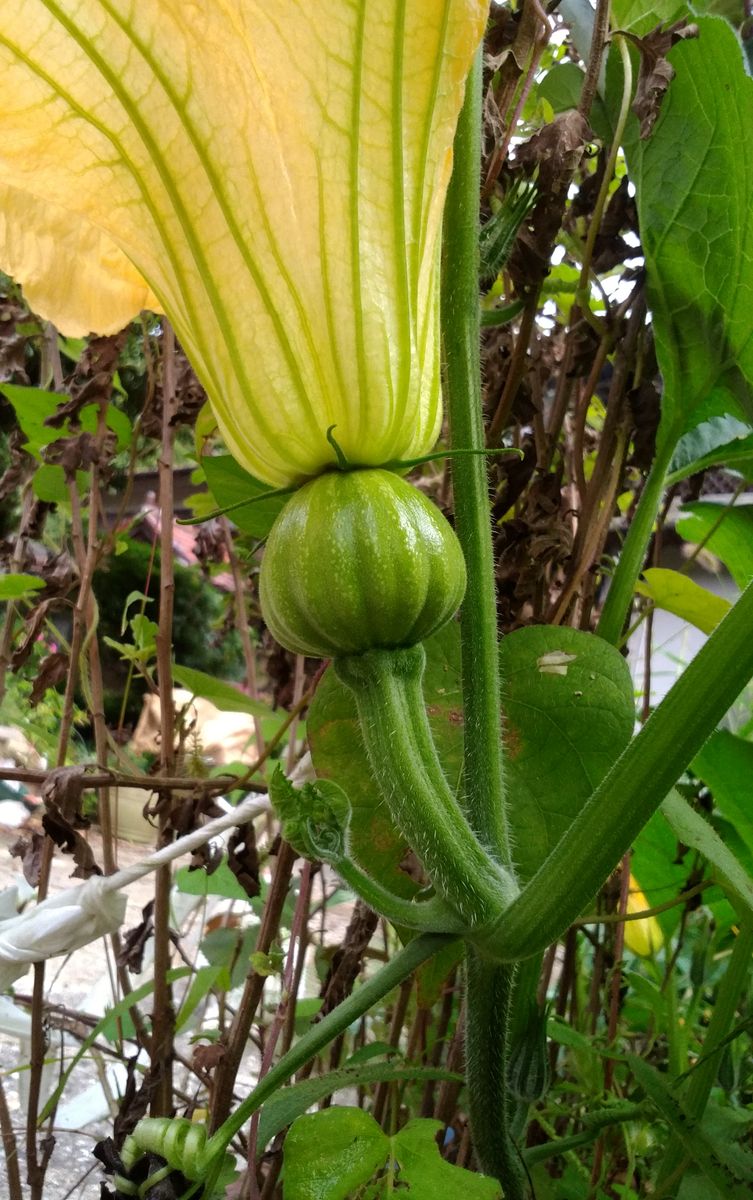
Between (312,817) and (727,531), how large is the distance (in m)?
0.47

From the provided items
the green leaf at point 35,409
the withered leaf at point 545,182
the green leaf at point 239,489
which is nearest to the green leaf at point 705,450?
the withered leaf at point 545,182

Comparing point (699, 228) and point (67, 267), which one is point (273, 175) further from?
point (699, 228)

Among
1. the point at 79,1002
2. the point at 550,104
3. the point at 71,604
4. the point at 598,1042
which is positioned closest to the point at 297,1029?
the point at 598,1042

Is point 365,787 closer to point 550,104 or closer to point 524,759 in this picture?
point 524,759

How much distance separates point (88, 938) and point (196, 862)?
87mm

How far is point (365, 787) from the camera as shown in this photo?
0.51 meters

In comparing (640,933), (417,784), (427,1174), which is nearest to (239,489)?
(417,784)

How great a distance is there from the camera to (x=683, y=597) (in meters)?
0.65

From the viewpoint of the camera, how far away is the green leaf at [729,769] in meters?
0.58

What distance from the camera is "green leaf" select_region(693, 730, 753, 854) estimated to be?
1.89ft

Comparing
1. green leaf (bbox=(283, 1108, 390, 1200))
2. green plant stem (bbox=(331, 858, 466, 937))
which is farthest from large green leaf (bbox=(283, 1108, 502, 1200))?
green plant stem (bbox=(331, 858, 466, 937))

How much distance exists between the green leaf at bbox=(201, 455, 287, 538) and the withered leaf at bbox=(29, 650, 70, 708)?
0.27 m

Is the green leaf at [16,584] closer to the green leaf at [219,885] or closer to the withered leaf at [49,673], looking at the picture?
the withered leaf at [49,673]

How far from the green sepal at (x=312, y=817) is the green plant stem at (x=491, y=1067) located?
94mm
